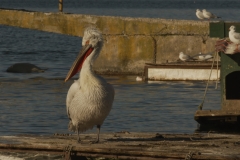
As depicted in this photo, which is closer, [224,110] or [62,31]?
[224,110]

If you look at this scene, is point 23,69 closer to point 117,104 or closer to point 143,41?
point 143,41

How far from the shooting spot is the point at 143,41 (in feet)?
92.3

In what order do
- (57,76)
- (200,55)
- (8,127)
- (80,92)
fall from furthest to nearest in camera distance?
(57,76)
(200,55)
(8,127)
(80,92)

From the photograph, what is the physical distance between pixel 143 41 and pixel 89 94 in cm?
1639

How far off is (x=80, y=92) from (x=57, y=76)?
1747 cm

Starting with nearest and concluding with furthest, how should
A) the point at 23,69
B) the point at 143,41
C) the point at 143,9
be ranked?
the point at 143,41 → the point at 23,69 → the point at 143,9

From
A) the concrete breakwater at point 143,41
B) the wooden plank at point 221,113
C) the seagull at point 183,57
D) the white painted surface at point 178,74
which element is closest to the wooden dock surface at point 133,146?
the wooden plank at point 221,113

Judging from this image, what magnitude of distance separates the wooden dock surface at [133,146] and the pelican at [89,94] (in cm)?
36

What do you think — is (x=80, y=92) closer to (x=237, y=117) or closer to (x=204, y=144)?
(x=204, y=144)

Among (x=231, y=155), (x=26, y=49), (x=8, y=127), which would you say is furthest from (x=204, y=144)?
(x=26, y=49)

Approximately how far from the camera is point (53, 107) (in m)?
21.9

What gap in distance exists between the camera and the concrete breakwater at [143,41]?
27.7m

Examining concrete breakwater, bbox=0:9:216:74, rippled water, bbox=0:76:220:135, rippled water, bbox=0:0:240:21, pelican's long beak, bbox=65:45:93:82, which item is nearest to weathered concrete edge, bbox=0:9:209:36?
concrete breakwater, bbox=0:9:216:74

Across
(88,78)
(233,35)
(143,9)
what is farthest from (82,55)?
(143,9)
